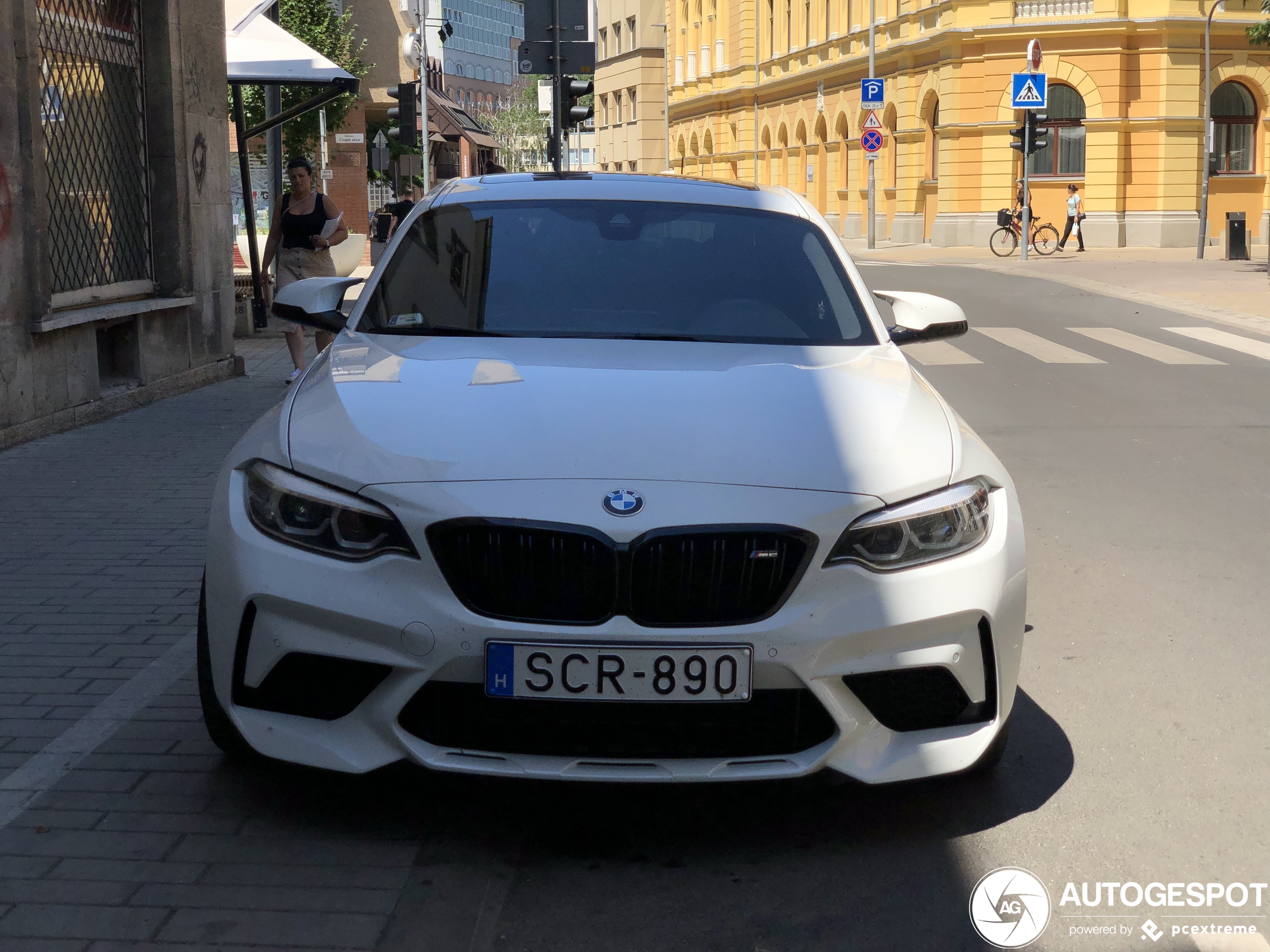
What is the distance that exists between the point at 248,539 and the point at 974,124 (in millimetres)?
37086

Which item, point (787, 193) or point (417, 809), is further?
point (787, 193)

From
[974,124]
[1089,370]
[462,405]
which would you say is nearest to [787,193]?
[462,405]

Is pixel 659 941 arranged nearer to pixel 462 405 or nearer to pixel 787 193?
pixel 462 405

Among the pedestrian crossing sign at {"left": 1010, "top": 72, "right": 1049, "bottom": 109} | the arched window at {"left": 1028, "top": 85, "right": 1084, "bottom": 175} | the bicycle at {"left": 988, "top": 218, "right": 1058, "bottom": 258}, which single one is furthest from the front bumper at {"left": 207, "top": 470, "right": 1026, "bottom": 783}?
the arched window at {"left": 1028, "top": 85, "right": 1084, "bottom": 175}

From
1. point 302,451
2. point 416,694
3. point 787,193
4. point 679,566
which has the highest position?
point 787,193

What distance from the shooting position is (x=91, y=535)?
677cm

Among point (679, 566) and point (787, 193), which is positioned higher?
point (787, 193)

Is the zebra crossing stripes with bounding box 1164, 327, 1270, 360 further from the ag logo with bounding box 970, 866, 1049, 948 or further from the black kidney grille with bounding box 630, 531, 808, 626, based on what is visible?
the black kidney grille with bounding box 630, 531, 808, 626

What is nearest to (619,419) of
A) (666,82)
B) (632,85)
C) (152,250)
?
(152,250)

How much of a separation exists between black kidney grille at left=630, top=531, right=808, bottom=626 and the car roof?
84.6 inches


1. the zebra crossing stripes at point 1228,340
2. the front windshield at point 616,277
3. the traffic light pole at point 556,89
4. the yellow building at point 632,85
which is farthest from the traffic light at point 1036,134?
the yellow building at point 632,85

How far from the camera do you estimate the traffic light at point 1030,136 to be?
30672 mm

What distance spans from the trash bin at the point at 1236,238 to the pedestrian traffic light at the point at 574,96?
1469cm

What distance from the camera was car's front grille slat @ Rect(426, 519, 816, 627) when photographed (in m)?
3.18
